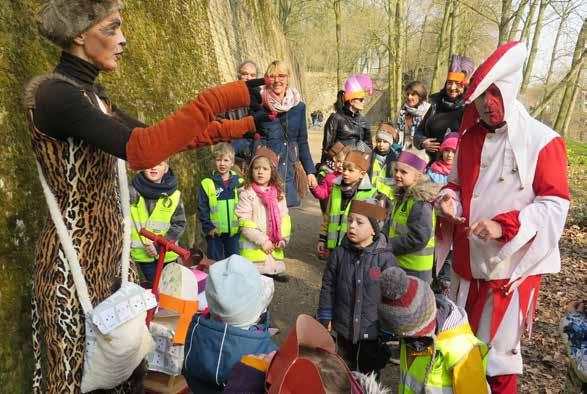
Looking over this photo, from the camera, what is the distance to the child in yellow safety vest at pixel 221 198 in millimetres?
4926

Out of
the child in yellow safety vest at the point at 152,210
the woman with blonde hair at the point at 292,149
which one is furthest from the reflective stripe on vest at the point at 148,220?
the woman with blonde hair at the point at 292,149

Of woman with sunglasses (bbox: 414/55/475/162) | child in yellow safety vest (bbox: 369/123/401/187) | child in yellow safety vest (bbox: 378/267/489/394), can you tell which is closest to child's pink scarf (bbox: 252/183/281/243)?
child in yellow safety vest (bbox: 369/123/401/187)

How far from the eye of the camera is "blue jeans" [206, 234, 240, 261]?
5.11m

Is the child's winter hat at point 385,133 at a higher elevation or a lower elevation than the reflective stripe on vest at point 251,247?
higher

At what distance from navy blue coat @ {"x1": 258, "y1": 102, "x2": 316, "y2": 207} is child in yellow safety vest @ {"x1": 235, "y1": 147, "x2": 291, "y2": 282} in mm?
652

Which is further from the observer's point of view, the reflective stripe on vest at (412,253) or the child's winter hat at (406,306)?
the reflective stripe on vest at (412,253)

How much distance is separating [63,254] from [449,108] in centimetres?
490

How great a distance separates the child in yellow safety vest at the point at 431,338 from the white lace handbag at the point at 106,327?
1.19 meters

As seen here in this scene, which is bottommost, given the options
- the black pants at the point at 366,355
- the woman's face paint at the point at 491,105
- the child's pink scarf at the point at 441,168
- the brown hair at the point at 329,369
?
the black pants at the point at 366,355

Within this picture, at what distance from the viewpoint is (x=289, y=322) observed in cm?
455

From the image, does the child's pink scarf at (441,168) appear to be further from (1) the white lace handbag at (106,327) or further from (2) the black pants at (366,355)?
(1) the white lace handbag at (106,327)

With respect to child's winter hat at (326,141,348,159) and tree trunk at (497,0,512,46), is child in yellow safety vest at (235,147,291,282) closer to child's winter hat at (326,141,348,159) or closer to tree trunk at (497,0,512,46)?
child's winter hat at (326,141,348,159)

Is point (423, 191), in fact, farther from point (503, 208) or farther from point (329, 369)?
point (329, 369)

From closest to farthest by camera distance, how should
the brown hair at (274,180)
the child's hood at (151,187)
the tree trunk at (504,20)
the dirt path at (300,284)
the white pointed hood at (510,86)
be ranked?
the white pointed hood at (510,86) < the child's hood at (151,187) < the dirt path at (300,284) < the brown hair at (274,180) < the tree trunk at (504,20)
